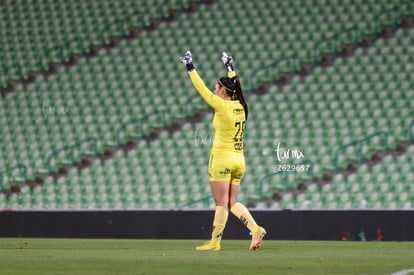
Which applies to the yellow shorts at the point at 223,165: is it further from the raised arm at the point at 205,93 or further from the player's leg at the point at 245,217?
the raised arm at the point at 205,93

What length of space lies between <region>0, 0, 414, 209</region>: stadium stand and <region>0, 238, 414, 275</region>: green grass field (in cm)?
510

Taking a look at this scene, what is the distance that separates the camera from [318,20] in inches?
744

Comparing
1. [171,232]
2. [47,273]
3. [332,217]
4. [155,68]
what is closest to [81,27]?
[155,68]

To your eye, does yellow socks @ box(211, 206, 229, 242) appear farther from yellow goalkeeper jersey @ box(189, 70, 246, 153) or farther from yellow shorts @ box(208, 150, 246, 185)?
yellow goalkeeper jersey @ box(189, 70, 246, 153)

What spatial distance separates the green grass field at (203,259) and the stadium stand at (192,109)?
16.7 feet

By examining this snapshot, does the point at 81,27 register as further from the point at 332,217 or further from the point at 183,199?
the point at 332,217

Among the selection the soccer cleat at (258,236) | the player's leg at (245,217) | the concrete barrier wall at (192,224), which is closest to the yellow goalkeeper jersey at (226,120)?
the player's leg at (245,217)

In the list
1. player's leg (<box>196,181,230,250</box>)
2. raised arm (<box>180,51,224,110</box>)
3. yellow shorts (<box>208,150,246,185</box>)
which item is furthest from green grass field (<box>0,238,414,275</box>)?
raised arm (<box>180,51,224,110</box>)

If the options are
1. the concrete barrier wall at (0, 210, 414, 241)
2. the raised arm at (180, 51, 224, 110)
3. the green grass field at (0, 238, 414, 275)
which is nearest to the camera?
the green grass field at (0, 238, 414, 275)

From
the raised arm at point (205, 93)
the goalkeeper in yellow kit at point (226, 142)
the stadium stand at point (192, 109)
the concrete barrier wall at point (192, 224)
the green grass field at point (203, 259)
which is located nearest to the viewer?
the green grass field at point (203, 259)

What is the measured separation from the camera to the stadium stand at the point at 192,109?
17281mm

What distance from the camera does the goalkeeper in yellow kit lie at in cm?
1048

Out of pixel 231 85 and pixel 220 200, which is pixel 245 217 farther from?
pixel 231 85

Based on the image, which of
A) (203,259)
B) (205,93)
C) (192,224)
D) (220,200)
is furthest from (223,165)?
(192,224)
